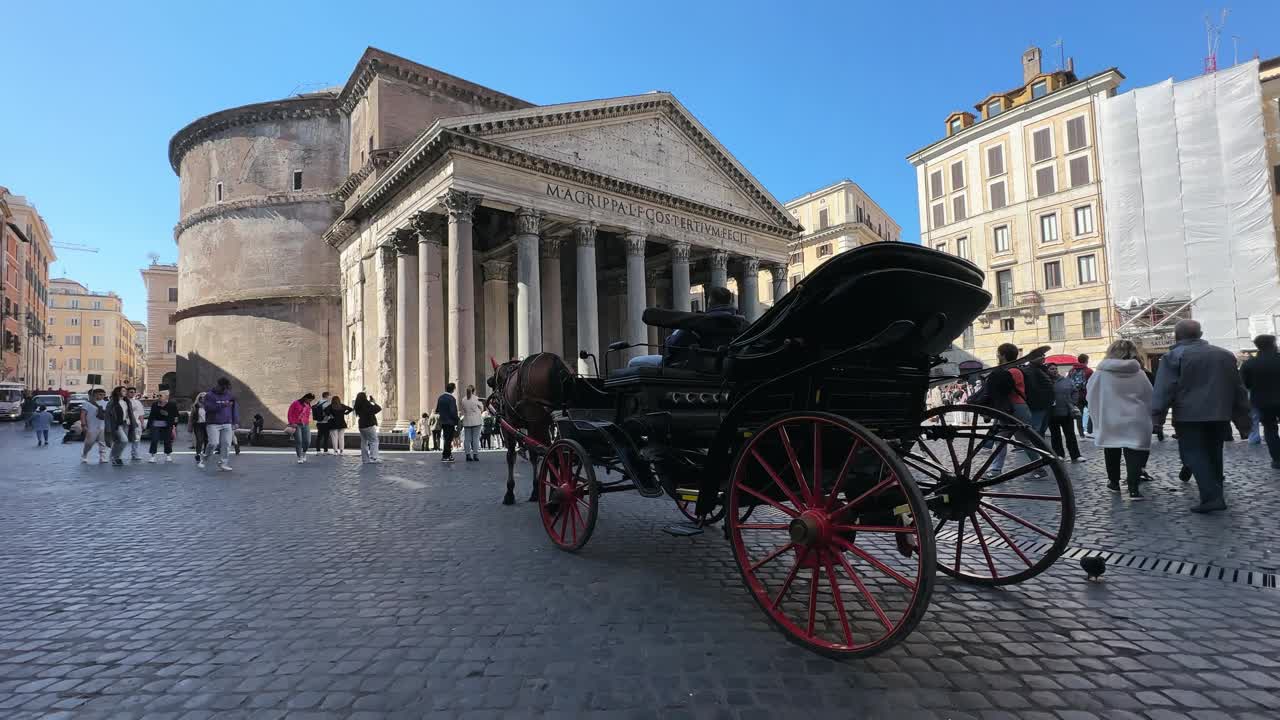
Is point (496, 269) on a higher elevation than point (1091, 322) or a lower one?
higher

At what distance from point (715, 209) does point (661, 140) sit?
138 inches

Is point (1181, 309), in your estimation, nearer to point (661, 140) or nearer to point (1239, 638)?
point (661, 140)

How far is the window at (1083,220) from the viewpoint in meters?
29.4

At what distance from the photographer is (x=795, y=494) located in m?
2.81

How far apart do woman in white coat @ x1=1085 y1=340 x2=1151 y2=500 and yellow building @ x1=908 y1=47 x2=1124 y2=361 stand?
26.9m

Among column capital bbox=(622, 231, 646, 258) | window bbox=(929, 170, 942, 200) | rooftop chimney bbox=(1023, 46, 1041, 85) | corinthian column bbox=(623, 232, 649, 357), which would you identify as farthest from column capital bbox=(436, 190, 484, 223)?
rooftop chimney bbox=(1023, 46, 1041, 85)

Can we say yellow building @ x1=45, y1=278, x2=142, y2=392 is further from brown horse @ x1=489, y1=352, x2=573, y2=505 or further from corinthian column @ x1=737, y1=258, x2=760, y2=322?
brown horse @ x1=489, y1=352, x2=573, y2=505

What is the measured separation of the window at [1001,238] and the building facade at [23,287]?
59969mm

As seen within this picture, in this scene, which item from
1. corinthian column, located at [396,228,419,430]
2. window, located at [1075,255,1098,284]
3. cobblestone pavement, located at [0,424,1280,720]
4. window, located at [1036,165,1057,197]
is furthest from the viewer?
window, located at [1036,165,1057,197]

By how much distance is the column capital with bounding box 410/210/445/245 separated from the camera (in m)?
19.3

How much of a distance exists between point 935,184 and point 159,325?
5897cm

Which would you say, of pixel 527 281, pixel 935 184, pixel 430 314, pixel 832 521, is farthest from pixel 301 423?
pixel 935 184

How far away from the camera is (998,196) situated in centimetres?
3281

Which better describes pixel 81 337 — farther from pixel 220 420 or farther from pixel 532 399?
pixel 532 399
